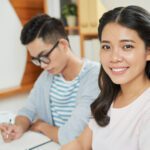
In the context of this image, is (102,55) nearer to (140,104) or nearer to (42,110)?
(140,104)

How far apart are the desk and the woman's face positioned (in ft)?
1.94

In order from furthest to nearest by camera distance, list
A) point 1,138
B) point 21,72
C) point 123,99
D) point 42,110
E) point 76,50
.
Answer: point 21,72 < point 76,50 < point 42,110 < point 1,138 < point 123,99

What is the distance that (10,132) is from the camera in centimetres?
160

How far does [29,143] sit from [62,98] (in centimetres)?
35

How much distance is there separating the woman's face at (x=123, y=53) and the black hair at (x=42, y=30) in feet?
2.22

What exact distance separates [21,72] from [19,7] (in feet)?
2.34

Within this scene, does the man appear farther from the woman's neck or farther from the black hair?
the woman's neck

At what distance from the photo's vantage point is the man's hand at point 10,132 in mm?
1574

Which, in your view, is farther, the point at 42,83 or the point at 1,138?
the point at 42,83

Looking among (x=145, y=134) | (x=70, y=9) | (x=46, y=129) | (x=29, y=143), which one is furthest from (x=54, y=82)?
(x=70, y=9)

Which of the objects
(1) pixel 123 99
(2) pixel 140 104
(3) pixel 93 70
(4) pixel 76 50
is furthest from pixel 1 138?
(4) pixel 76 50

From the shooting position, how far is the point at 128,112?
102 cm

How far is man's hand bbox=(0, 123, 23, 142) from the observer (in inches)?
Answer: 62.0

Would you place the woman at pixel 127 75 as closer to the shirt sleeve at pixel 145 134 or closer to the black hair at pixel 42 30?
the shirt sleeve at pixel 145 134
